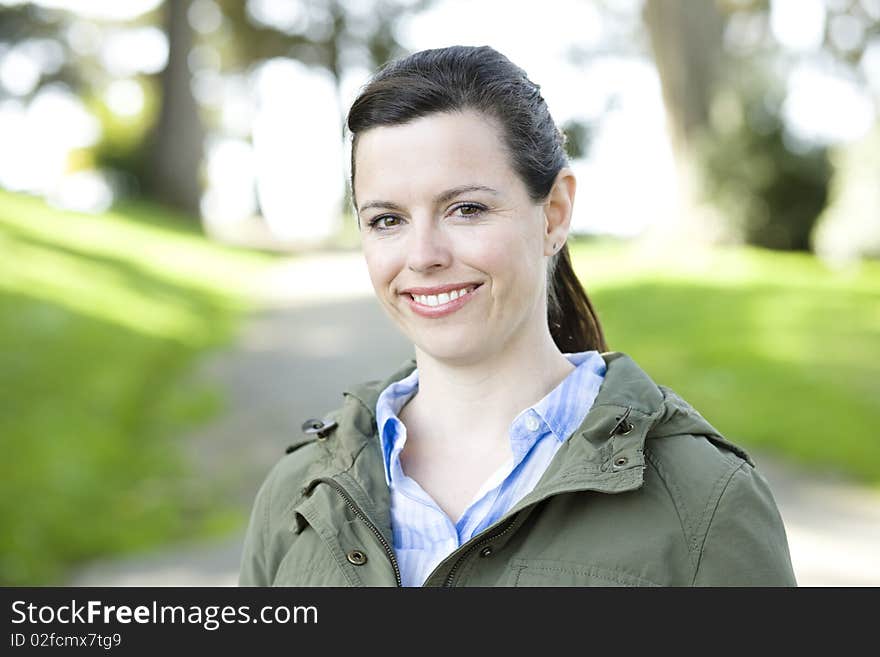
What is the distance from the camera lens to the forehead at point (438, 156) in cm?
214

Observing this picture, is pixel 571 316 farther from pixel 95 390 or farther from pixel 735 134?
pixel 735 134

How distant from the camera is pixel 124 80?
101ft

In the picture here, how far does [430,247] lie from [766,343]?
852 centimetres

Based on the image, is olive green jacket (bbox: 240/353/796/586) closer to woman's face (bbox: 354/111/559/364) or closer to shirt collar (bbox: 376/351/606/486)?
shirt collar (bbox: 376/351/606/486)

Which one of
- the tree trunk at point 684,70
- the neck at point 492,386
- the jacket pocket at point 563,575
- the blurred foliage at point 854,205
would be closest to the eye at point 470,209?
the neck at point 492,386

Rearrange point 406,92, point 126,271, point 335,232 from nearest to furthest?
point 406,92 < point 126,271 < point 335,232

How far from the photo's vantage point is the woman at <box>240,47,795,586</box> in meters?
1.95

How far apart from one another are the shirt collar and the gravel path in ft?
11.3

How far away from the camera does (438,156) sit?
2141 millimetres

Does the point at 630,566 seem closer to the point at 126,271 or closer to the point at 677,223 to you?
the point at 126,271

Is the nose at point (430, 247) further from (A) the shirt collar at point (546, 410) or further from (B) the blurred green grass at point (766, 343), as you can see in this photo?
(B) the blurred green grass at point (766, 343)
